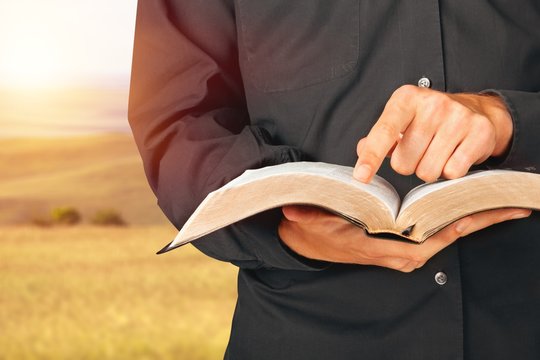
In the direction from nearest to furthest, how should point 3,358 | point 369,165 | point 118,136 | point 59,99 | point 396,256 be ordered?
point 369,165, point 396,256, point 3,358, point 59,99, point 118,136

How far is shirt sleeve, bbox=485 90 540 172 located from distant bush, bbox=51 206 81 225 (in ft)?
7.31

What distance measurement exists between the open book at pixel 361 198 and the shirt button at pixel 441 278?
266 millimetres

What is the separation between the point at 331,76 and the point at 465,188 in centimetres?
37

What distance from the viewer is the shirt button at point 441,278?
964 mm

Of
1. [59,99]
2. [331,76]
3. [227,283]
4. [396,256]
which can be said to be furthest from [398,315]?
[59,99]

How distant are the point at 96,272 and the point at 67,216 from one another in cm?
33

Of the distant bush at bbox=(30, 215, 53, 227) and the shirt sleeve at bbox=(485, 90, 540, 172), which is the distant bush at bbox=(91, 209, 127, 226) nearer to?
the distant bush at bbox=(30, 215, 53, 227)

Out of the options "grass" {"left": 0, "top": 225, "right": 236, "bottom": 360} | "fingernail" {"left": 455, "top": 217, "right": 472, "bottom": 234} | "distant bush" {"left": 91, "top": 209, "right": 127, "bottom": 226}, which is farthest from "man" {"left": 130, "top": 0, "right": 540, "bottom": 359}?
"distant bush" {"left": 91, "top": 209, "right": 127, "bottom": 226}

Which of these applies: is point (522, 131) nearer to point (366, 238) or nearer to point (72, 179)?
point (366, 238)

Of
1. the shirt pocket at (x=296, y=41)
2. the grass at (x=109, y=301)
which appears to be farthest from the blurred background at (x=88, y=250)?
the shirt pocket at (x=296, y=41)

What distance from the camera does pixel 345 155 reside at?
99 centimetres

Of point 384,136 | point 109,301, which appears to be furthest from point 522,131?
point 109,301

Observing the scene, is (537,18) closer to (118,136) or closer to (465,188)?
(465,188)

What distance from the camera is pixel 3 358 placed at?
242 cm
